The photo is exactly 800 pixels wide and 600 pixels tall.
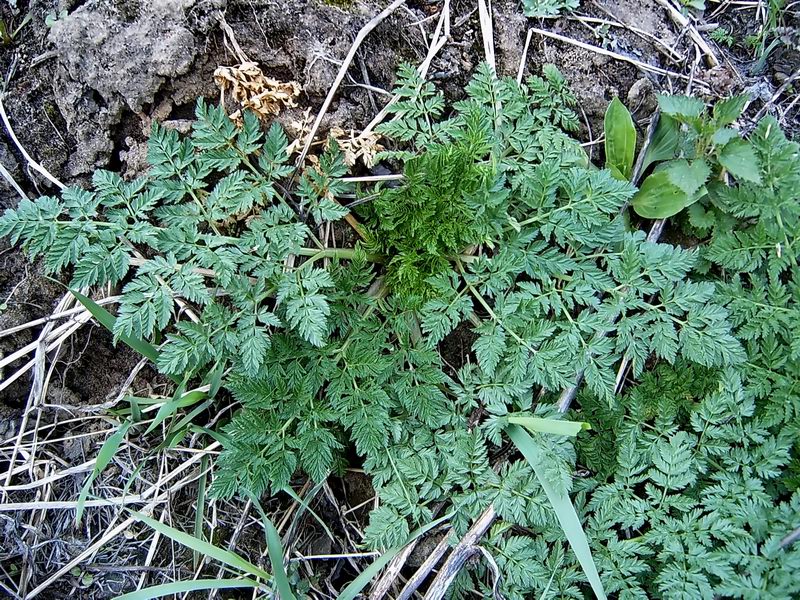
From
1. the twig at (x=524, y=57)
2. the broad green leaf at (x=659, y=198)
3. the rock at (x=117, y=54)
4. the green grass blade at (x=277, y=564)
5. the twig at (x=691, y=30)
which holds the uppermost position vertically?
the rock at (x=117, y=54)

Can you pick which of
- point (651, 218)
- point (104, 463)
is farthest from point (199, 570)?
point (651, 218)

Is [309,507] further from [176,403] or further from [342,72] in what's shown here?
[342,72]

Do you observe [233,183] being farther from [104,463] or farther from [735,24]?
[735,24]

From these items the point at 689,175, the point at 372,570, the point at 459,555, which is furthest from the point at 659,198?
the point at 372,570

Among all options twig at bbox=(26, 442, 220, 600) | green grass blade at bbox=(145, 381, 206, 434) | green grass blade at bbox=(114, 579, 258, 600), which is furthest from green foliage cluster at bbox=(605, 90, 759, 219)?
green grass blade at bbox=(114, 579, 258, 600)

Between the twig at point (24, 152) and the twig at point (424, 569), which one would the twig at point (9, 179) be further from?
the twig at point (424, 569)

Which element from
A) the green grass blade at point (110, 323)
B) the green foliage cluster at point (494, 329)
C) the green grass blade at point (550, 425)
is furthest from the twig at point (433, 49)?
the green grass blade at point (550, 425)
